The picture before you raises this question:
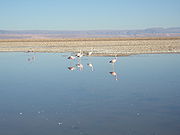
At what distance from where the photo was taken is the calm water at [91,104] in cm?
740

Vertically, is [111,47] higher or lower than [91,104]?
lower

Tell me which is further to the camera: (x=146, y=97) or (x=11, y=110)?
(x=146, y=97)

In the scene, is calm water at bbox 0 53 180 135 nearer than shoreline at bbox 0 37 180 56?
Yes

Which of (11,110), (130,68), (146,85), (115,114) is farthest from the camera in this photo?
(130,68)

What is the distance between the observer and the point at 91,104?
30.7 feet

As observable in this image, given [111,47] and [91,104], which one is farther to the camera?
[111,47]

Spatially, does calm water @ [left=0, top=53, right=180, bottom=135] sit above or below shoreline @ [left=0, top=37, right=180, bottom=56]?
above

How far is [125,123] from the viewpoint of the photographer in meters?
7.64

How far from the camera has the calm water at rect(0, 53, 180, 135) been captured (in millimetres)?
7398

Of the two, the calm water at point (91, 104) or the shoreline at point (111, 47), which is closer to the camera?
the calm water at point (91, 104)

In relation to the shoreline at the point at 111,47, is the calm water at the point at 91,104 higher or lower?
higher

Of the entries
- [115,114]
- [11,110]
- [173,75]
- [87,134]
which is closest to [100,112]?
[115,114]

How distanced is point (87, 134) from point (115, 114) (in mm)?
1514

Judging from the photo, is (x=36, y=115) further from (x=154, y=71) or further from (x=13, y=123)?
(x=154, y=71)
